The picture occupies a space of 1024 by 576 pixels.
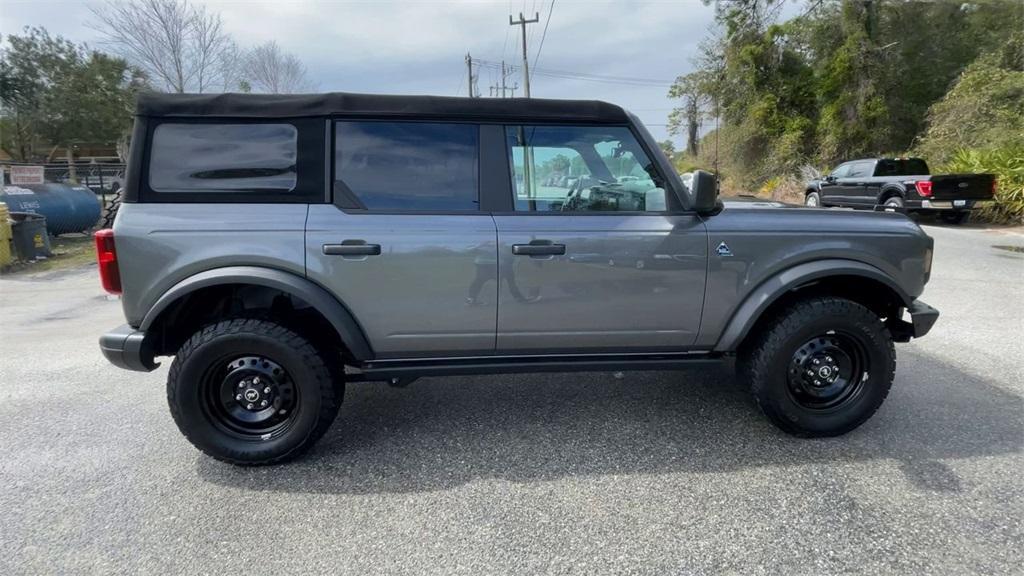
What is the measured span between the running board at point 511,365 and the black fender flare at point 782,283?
224 mm

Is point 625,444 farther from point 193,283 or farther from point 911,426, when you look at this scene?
point 193,283

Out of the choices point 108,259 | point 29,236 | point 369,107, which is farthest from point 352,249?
point 29,236

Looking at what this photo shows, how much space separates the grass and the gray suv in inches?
357

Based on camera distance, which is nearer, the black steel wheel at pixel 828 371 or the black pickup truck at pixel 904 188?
the black steel wheel at pixel 828 371

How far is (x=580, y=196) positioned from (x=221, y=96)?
6.53 ft

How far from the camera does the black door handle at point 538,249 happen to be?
2.98 meters

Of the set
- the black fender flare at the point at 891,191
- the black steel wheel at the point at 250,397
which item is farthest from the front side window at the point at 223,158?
the black fender flare at the point at 891,191

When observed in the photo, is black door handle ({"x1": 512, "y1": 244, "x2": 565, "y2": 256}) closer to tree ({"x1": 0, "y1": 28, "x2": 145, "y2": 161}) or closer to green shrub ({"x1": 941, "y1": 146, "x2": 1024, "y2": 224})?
green shrub ({"x1": 941, "y1": 146, "x2": 1024, "y2": 224})

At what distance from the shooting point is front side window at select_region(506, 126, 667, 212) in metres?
3.13

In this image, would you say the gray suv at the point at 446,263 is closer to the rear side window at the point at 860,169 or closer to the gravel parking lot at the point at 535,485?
the gravel parking lot at the point at 535,485

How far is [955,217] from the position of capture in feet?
47.2

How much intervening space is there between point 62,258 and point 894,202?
18.6 meters

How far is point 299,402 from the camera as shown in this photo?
303 centimetres

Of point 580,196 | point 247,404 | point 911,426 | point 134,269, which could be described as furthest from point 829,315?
point 134,269
